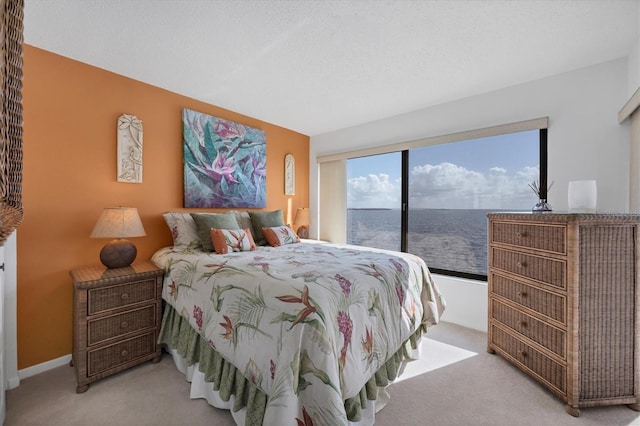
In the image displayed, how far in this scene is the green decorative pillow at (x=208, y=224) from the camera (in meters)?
2.53

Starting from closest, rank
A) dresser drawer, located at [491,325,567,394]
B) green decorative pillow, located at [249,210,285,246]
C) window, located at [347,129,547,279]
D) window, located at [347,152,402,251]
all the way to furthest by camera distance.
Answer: dresser drawer, located at [491,325,567,394] → window, located at [347,129,547,279] → green decorative pillow, located at [249,210,285,246] → window, located at [347,152,402,251]

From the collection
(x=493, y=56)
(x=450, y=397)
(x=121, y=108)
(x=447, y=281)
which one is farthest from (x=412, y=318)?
(x=121, y=108)

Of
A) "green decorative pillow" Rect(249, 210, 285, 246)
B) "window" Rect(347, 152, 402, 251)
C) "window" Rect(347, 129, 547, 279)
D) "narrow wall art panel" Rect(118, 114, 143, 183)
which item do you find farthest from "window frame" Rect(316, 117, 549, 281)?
"narrow wall art panel" Rect(118, 114, 143, 183)

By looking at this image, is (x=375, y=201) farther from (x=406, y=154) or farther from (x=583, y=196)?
(x=583, y=196)

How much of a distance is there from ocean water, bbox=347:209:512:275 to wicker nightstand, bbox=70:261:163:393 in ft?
9.25

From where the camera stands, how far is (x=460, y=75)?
2465mm

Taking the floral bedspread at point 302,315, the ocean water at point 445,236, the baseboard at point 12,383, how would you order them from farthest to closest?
the ocean water at point 445,236 < the baseboard at point 12,383 < the floral bedspread at point 302,315

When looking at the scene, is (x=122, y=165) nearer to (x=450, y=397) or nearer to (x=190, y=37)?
(x=190, y=37)

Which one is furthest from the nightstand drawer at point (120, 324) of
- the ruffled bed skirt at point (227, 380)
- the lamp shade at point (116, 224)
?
the lamp shade at point (116, 224)

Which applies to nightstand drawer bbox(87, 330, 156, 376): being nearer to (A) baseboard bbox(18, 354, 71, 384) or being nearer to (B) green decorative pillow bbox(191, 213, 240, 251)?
(A) baseboard bbox(18, 354, 71, 384)

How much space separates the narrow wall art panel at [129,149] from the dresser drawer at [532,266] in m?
3.24

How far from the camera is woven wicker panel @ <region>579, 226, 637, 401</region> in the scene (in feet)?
5.38

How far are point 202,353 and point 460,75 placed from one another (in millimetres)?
3030

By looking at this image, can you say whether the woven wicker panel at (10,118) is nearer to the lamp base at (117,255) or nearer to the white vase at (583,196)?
the lamp base at (117,255)
